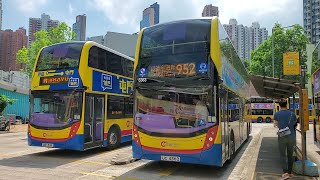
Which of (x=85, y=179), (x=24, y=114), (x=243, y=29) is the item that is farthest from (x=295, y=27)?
(x=85, y=179)

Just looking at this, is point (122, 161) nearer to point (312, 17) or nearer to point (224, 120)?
point (224, 120)

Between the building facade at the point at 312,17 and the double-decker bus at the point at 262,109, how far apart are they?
232 ft

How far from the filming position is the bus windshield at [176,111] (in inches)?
327

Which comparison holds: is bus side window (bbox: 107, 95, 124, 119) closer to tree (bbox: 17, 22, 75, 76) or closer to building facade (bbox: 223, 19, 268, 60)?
tree (bbox: 17, 22, 75, 76)

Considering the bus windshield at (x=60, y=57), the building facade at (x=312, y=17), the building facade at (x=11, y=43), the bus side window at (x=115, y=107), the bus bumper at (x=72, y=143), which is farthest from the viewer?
the building facade at (x=312, y=17)

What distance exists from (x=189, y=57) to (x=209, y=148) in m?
2.36

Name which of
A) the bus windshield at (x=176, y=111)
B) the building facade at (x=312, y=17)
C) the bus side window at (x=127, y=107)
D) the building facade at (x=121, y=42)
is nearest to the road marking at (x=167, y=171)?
the bus windshield at (x=176, y=111)

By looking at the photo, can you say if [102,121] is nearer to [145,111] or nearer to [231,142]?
[145,111]

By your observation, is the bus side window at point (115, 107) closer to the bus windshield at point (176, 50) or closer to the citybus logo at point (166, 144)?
the bus windshield at point (176, 50)

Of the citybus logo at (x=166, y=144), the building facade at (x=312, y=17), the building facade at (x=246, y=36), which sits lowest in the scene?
the citybus logo at (x=166, y=144)

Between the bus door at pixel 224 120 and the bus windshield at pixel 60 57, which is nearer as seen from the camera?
the bus door at pixel 224 120

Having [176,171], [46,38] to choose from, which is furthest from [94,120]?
[46,38]

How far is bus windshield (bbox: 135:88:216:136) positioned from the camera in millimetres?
8305

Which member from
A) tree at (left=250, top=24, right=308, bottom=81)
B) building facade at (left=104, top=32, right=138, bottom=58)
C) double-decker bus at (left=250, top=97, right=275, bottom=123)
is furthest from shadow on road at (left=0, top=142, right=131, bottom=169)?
double-decker bus at (left=250, top=97, right=275, bottom=123)
